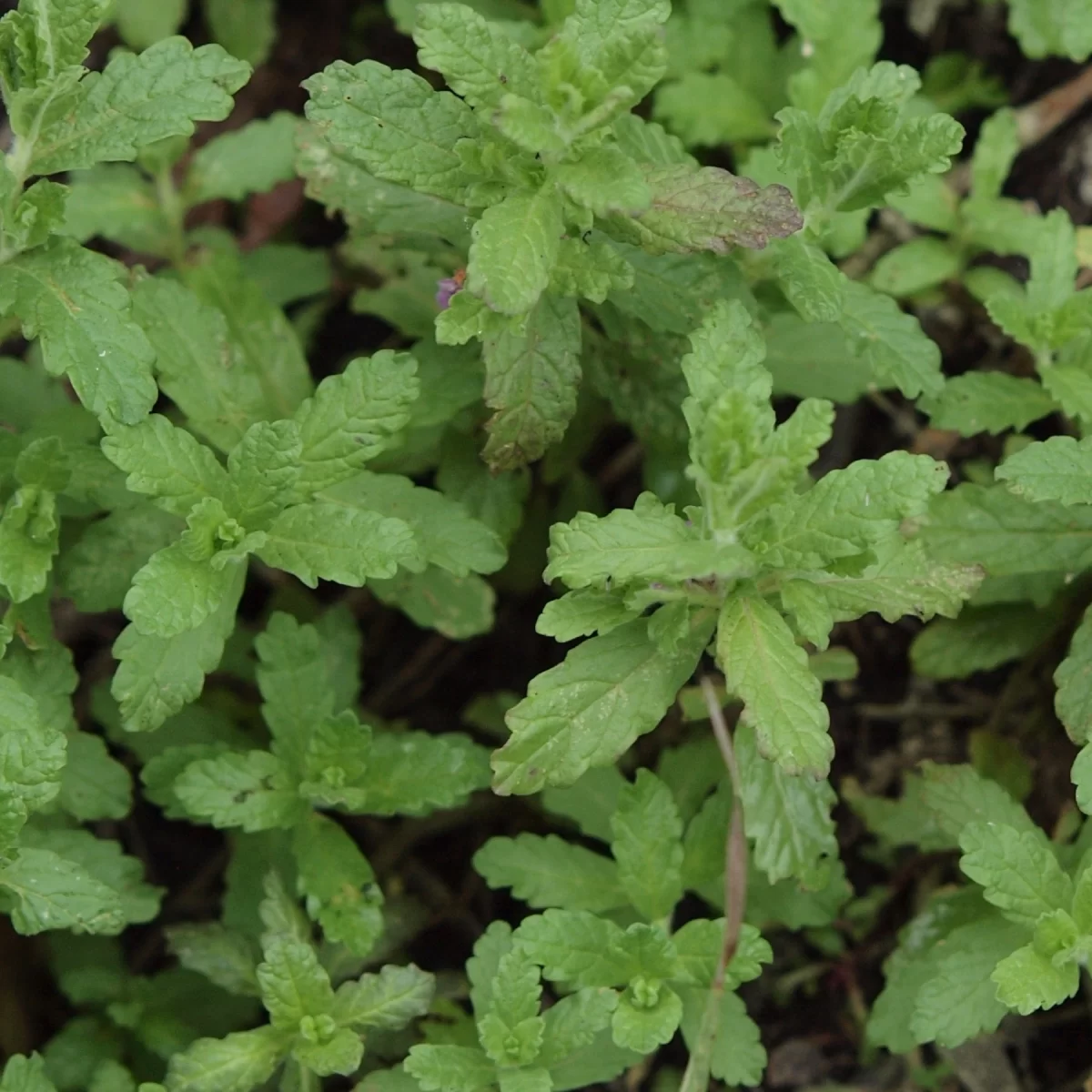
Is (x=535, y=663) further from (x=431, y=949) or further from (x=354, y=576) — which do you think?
(x=354, y=576)

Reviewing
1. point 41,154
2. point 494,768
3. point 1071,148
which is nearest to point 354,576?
point 494,768

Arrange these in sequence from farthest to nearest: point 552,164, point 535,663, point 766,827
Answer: point 535,663, point 766,827, point 552,164

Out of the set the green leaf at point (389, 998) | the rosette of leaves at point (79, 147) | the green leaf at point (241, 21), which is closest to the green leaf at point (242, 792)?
the green leaf at point (389, 998)

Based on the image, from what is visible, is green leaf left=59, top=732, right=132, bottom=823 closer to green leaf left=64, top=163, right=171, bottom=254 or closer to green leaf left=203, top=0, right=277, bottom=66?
green leaf left=64, top=163, right=171, bottom=254

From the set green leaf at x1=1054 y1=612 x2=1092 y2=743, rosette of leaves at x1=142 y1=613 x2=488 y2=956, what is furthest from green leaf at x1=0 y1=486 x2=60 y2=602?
green leaf at x1=1054 y1=612 x2=1092 y2=743

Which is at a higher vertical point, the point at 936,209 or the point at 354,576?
the point at 936,209

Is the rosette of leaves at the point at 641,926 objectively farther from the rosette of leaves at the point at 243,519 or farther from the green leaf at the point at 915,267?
the green leaf at the point at 915,267

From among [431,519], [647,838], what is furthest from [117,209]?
[647,838]
